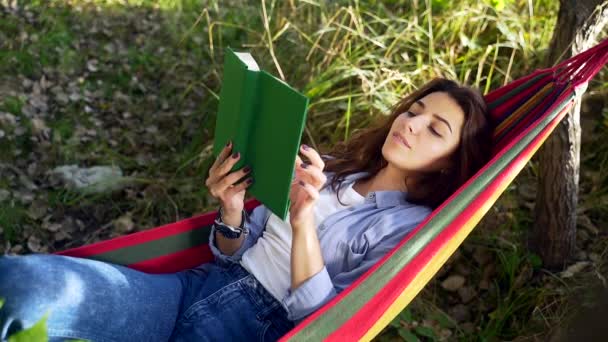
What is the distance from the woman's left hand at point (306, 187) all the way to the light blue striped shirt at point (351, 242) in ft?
0.47

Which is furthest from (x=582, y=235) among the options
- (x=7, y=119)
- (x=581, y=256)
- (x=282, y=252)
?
(x=7, y=119)

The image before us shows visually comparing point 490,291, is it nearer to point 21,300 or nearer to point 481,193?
point 481,193

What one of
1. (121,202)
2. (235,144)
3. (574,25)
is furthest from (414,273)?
(121,202)

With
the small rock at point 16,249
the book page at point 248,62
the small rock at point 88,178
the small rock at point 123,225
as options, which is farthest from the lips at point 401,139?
the small rock at point 16,249

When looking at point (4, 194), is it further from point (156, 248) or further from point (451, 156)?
point (451, 156)

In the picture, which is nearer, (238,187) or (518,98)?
(238,187)

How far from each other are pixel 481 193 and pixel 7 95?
106 inches

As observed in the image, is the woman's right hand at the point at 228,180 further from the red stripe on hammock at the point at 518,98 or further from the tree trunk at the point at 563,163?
the tree trunk at the point at 563,163

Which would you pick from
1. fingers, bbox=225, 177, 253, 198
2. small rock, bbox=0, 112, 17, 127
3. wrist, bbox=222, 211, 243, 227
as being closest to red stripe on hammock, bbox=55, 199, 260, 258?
wrist, bbox=222, 211, 243, 227

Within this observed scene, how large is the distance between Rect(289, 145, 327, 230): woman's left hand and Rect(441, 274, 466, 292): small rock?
3.66 ft

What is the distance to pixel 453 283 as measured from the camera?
2.46m

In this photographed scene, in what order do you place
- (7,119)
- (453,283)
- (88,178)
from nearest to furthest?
(453,283) → (88,178) → (7,119)

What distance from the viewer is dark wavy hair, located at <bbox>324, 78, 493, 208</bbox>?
183 centimetres

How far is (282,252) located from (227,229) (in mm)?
192
